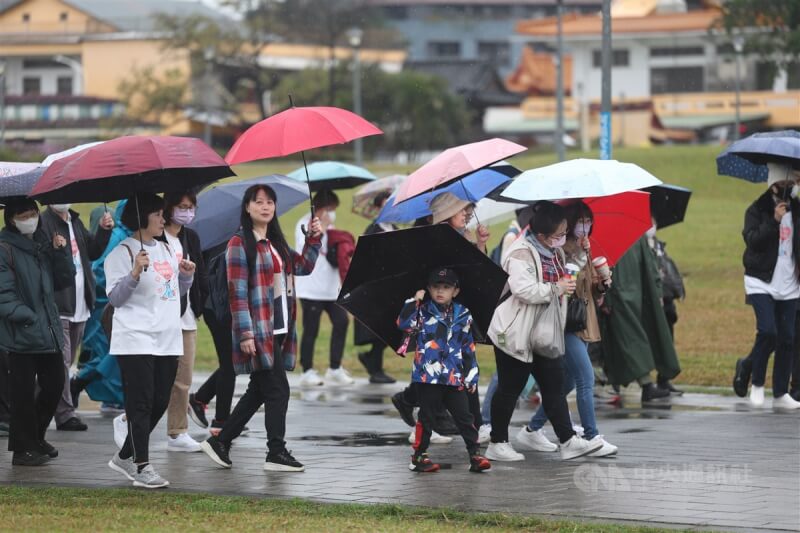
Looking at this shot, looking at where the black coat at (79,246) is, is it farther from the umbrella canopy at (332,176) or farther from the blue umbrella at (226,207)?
the umbrella canopy at (332,176)

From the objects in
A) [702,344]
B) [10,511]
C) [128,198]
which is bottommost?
[702,344]

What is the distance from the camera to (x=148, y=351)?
8453mm

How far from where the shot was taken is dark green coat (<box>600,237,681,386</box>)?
469 inches

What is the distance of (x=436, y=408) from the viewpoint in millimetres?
9070

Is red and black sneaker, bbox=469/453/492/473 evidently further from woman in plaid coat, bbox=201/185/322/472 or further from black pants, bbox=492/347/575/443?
woman in plaid coat, bbox=201/185/322/472

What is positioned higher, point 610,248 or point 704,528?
point 610,248

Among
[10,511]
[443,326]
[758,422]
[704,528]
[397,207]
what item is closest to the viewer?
[704,528]

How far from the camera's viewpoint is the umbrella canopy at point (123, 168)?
8125 millimetres

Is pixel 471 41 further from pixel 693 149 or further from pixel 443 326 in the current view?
pixel 443 326

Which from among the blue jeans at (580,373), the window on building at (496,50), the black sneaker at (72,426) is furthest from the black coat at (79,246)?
the window on building at (496,50)

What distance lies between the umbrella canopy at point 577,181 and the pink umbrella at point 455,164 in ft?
0.71

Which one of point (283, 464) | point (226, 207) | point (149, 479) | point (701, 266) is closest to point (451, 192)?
point (226, 207)

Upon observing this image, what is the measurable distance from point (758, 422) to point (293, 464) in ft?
13.3

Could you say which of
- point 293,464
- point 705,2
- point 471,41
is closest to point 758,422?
A: point 293,464
